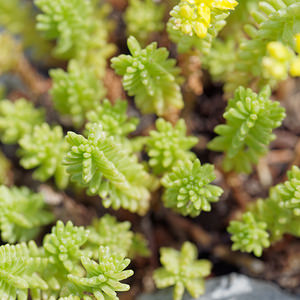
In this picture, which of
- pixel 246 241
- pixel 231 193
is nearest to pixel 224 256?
pixel 231 193

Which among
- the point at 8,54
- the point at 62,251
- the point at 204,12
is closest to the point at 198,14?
the point at 204,12

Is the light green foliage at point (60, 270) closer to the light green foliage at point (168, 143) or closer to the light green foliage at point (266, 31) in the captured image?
the light green foliage at point (168, 143)

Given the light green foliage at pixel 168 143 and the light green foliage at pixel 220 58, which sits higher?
the light green foliage at pixel 220 58

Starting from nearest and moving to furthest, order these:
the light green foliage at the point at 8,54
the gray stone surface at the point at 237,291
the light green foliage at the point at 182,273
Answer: the light green foliage at the point at 182,273
the gray stone surface at the point at 237,291
the light green foliage at the point at 8,54

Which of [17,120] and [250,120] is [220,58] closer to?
[250,120]

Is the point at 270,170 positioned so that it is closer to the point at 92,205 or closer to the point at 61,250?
the point at 92,205

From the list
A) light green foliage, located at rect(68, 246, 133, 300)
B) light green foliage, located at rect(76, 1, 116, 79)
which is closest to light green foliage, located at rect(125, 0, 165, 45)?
light green foliage, located at rect(76, 1, 116, 79)

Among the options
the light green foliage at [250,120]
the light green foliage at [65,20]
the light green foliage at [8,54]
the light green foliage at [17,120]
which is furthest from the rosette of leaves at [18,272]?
the light green foliage at [8,54]
